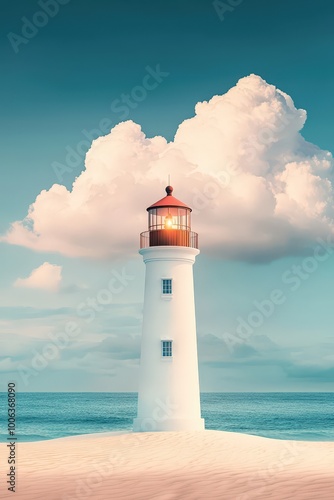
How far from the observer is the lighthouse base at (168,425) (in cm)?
2638

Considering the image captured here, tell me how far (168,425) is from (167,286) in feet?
17.4

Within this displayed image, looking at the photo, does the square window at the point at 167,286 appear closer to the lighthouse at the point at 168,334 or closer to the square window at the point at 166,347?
the lighthouse at the point at 168,334

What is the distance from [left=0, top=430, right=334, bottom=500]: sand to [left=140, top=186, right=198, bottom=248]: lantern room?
738 cm

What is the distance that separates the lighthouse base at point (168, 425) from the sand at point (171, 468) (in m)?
0.45

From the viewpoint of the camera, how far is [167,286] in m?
27.1

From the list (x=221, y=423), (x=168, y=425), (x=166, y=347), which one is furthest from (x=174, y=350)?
(x=221, y=423)

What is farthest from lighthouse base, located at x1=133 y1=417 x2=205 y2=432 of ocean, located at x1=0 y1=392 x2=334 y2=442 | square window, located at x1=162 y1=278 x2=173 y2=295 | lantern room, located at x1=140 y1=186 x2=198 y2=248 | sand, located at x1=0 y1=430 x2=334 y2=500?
ocean, located at x1=0 y1=392 x2=334 y2=442

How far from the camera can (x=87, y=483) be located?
1531 cm

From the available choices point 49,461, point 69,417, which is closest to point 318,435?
point 69,417

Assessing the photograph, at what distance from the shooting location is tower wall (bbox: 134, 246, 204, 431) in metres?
26.6

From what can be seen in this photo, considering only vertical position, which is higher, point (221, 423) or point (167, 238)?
point (167, 238)

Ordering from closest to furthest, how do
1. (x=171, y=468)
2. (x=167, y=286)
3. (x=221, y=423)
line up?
(x=171, y=468) < (x=167, y=286) < (x=221, y=423)

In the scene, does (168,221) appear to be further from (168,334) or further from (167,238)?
(168,334)

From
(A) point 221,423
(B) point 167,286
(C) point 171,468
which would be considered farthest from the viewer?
(A) point 221,423
